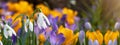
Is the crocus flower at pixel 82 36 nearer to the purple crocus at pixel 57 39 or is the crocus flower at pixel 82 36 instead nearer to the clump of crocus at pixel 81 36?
the clump of crocus at pixel 81 36

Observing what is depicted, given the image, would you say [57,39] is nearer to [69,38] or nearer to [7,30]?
[69,38]

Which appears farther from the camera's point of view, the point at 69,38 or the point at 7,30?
the point at 69,38

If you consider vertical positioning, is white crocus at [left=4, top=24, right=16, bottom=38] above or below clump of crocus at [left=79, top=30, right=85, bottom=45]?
above

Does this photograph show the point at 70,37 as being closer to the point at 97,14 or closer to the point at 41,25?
the point at 41,25

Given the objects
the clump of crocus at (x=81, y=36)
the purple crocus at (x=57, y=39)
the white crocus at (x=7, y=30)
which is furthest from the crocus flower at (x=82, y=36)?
the white crocus at (x=7, y=30)

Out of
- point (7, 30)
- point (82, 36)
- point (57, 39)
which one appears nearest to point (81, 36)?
point (82, 36)

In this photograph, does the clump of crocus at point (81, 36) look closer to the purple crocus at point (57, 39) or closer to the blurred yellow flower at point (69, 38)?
the blurred yellow flower at point (69, 38)

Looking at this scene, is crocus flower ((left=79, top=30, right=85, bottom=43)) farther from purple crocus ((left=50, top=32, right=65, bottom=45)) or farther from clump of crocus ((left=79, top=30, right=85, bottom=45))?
purple crocus ((left=50, top=32, right=65, bottom=45))

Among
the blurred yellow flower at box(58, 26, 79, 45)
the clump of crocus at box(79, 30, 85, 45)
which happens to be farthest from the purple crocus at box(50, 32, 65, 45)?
the clump of crocus at box(79, 30, 85, 45)

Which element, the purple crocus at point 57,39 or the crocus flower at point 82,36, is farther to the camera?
the crocus flower at point 82,36

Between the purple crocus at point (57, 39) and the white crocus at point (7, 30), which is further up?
the white crocus at point (7, 30)

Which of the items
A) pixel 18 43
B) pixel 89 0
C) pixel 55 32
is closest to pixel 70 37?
pixel 55 32
